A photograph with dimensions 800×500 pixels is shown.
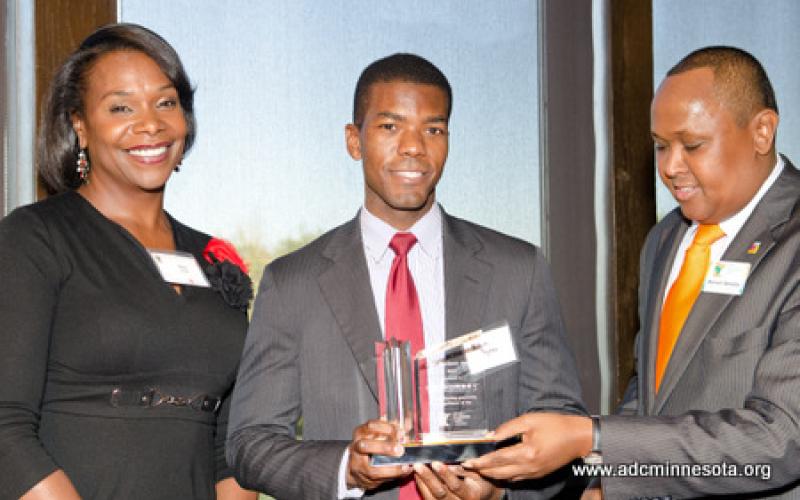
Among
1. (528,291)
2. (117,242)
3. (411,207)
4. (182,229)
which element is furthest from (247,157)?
(528,291)

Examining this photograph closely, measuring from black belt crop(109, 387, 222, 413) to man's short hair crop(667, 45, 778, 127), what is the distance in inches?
56.5

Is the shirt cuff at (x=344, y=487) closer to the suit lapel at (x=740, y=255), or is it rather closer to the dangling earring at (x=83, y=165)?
the suit lapel at (x=740, y=255)

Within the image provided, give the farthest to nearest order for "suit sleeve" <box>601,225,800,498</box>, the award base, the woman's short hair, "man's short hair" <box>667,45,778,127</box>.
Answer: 1. the woman's short hair
2. "man's short hair" <box>667,45,778,127</box>
3. "suit sleeve" <box>601,225,800,498</box>
4. the award base

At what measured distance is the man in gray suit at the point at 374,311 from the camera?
2252mm

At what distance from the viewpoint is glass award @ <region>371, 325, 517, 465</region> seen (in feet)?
6.58

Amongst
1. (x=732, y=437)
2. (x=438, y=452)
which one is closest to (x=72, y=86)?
(x=438, y=452)

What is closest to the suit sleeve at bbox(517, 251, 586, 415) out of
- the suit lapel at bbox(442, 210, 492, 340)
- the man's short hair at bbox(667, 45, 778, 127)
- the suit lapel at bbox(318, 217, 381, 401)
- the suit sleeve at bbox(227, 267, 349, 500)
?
the suit lapel at bbox(442, 210, 492, 340)

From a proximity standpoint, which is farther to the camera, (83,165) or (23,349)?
(83,165)

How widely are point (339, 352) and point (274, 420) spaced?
0.22m

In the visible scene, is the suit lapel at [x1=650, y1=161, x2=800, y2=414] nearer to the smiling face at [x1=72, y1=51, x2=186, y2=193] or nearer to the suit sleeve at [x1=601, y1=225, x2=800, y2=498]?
the suit sleeve at [x1=601, y1=225, x2=800, y2=498]

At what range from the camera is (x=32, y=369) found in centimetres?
223

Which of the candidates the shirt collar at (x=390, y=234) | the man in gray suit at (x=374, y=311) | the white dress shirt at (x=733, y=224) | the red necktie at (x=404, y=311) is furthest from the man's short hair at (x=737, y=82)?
the red necktie at (x=404, y=311)

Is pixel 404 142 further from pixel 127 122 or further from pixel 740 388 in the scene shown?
pixel 740 388

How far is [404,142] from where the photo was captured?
2.37 m
